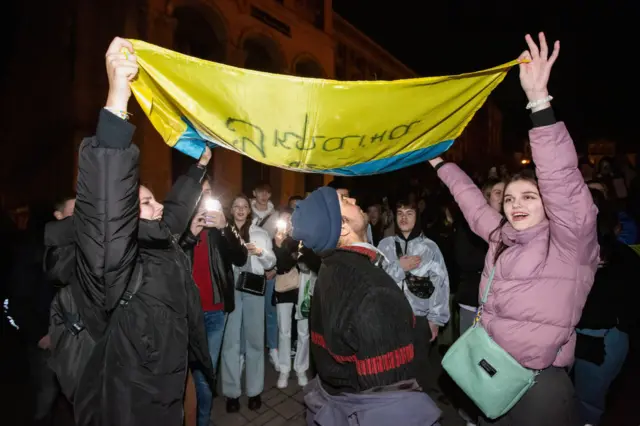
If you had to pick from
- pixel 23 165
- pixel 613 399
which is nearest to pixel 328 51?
pixel 23 165

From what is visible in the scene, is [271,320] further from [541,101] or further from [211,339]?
[541,101]

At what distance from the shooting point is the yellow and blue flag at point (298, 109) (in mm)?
2135

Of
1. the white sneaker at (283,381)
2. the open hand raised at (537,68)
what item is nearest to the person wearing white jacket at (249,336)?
the white sneaker at (283,381)

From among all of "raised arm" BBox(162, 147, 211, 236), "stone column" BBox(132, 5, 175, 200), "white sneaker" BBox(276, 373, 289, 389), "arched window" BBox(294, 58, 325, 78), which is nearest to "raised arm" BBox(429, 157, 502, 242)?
"raised arm" BBox(162, 147, 211, 236)

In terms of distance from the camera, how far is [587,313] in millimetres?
2990

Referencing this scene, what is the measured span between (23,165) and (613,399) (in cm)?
1119

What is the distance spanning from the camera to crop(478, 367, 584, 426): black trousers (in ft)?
7.21

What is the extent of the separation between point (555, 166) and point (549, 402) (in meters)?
1.41

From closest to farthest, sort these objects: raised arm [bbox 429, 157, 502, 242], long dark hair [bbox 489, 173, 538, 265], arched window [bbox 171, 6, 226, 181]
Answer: long dark hair [bbox 489, 173, 538, 265], raised arm [bbox 429, 157, 502, 242], arched window [bbox 171, 6, 226, 181]

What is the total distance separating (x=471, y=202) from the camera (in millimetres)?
2980

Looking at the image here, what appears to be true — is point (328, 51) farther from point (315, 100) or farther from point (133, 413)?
point (133, 413)

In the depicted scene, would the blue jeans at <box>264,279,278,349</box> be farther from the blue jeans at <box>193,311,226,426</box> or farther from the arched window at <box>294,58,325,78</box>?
the arched window at <box>294,58,325,78</box>

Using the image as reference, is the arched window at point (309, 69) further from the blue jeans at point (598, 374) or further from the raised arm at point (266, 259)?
the blue jeans at point (598, 374)

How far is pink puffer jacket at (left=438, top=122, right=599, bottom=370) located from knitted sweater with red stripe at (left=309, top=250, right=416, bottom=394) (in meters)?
0.77
